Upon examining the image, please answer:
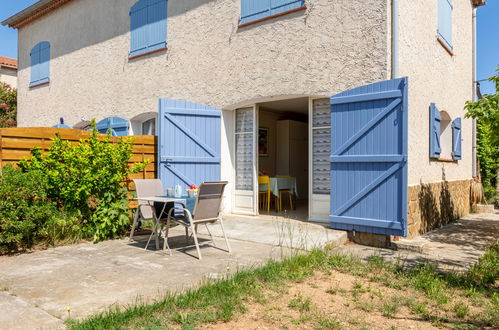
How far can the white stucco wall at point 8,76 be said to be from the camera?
15812mm

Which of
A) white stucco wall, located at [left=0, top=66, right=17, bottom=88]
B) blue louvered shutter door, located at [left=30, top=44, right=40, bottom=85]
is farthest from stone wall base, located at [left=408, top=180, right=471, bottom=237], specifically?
white stucco wall, located at [left=0, top=66, right=17, bottom=88]

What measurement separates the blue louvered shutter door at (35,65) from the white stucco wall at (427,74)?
1128 cm

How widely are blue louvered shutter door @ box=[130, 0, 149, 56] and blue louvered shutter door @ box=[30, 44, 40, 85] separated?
16.1ft

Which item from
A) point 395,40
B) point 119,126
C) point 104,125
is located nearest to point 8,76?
point 104,125

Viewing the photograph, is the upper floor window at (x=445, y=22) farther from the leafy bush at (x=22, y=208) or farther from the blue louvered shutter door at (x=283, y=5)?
the leafy bush at (x=22, y=208)

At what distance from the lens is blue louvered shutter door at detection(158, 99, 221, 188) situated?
270 inches

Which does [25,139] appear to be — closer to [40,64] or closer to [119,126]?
[119,126]

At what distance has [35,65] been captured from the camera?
12469 millimetres

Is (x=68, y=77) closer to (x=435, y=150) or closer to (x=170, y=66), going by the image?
(x=170, y=66)

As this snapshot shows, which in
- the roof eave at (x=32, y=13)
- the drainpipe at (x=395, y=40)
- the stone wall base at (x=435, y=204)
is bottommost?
the stone wall base at (x=435, y=204)

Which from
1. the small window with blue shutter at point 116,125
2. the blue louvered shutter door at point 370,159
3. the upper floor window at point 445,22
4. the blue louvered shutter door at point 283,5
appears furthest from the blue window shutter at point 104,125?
the upper floor window at point 445,22

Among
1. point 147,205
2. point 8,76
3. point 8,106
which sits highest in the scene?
point 8,76

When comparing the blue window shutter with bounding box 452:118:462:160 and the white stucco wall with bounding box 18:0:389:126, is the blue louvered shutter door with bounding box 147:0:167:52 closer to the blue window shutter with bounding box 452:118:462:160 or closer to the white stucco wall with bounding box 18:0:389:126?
the white stucco wall with bounding box 18:0:389:126

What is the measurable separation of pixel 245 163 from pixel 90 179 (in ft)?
10.5
